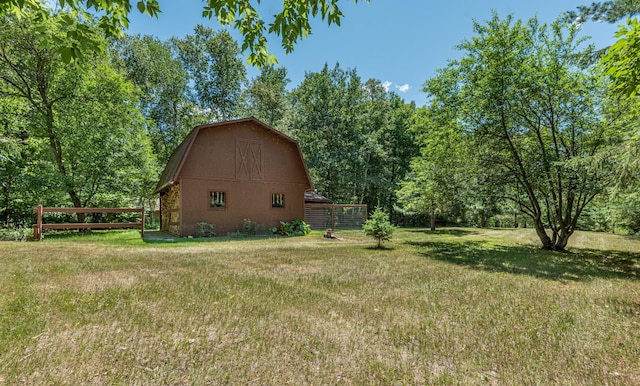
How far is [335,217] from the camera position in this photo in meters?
21.6

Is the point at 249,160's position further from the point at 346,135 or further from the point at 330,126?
the point at 346,135

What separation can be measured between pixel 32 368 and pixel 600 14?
43.3 ft

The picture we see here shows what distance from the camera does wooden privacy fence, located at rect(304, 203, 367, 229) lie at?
21023mm

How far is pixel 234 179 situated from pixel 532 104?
502 inches

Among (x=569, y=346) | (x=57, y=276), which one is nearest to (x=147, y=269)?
(x=57, y=276)

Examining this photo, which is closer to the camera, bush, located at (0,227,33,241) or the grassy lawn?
the grassy lawn

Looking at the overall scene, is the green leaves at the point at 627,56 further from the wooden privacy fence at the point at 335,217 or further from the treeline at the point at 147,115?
the wooden privacy fence at the point at 335,217

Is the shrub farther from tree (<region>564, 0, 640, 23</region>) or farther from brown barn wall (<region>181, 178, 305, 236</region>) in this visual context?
tree (<region>564, 0, 640, 23</region>)

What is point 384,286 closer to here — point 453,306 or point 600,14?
point 453,306

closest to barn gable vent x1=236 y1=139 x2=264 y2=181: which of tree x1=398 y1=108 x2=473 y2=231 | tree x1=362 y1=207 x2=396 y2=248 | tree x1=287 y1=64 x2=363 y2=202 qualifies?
tree x1=362 y1=207 x2=396 y2=248

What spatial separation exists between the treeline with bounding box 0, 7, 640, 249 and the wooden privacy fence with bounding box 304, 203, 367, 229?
3810 millimetres

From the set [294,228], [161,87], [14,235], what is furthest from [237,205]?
[161,87]

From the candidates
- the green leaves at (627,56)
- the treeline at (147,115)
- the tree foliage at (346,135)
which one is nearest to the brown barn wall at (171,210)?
the treeline at (147,115)

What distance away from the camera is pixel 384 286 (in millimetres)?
5211
